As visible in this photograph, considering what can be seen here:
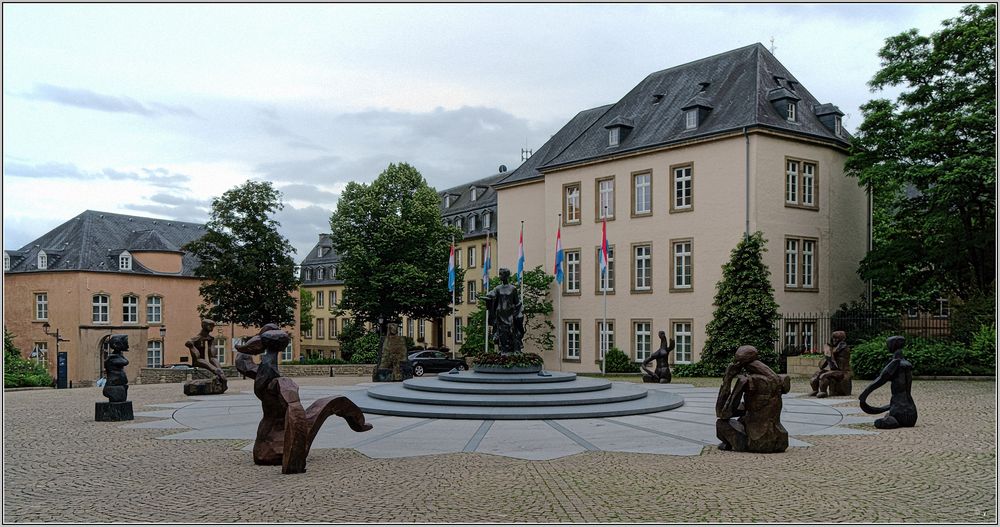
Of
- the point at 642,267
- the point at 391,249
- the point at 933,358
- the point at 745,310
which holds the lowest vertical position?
the point at 933,358

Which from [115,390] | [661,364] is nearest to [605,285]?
[661,364]

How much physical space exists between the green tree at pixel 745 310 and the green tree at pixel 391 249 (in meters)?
19.5

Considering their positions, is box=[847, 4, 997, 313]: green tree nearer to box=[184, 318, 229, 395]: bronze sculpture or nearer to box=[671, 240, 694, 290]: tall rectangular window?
box=[671, 240, 694, 290]: tall rectangular window

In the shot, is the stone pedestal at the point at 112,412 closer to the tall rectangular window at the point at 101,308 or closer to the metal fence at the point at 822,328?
the metal fence at the point at 822,328

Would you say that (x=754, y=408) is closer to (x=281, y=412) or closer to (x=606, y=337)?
(x=281, y=412)

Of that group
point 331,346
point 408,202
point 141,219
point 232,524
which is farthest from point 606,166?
point 331,346

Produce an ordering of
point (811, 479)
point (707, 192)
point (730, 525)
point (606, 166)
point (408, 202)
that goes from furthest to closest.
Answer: point (408, 202) → point (606, 166) → point (707, 192) → point (811, 479) → point (730, 525)

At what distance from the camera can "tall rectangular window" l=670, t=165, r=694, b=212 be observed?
32.3m

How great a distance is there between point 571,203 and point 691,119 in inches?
280

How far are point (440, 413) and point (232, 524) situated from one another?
7.69 metres

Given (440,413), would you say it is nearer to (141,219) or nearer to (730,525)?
(730,525)

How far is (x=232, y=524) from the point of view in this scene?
7188mm

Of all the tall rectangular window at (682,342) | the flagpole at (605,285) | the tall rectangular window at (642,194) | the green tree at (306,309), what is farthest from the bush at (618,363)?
the green tree at (306,309)

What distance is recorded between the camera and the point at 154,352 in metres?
52.2
